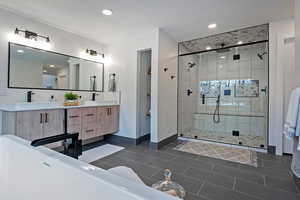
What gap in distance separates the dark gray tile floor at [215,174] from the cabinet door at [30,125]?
105 cm

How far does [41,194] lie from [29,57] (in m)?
2.56

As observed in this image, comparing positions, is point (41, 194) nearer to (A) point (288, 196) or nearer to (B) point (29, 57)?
(A) point (288, 196)

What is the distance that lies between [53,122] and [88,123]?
0.63 meters

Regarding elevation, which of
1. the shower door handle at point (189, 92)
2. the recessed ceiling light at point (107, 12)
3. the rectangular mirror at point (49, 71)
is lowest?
the shower door handle at point (189, 92)

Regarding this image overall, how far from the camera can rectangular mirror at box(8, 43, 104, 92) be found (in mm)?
2486

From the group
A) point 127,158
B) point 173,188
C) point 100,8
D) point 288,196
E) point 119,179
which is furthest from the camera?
point 127,158

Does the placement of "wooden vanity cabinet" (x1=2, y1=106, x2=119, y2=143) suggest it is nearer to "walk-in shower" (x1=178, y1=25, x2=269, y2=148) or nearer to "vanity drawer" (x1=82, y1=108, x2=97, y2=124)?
"vanity drawer" (x1=82, y1=108, x2=97, y2=124)

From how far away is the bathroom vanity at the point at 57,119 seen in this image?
2141 mm

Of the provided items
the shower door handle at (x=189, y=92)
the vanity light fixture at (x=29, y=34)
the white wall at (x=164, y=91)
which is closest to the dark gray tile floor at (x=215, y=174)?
the white wall at (x=164, y=91)

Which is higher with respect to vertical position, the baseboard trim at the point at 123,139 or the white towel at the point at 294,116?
the white towel at the point at 294,116

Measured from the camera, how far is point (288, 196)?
63.6 inches

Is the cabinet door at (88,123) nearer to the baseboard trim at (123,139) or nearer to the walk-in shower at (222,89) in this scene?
the baseboard trim at (123,139)

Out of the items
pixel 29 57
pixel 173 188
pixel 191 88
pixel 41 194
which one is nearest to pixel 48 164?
pixel 41 194

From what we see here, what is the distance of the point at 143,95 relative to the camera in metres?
3.67
